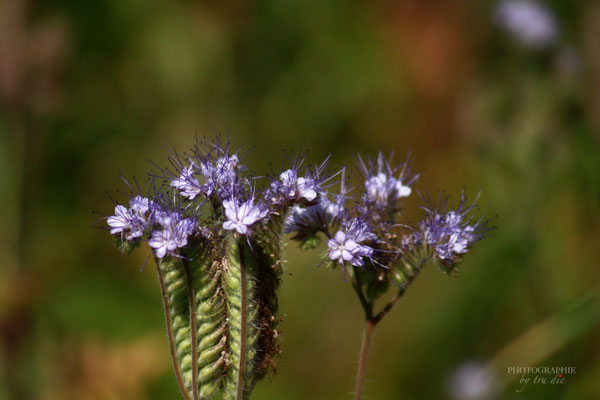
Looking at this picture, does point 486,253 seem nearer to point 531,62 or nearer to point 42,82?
point 531,62

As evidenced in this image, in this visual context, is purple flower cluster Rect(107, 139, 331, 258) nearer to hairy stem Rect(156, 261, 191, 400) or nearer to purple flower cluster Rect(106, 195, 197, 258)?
purple flower cluster Rect(106, 195, 197, 258)

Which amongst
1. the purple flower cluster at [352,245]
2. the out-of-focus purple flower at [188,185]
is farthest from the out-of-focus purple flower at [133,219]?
the purple flower cluster at [352,245]

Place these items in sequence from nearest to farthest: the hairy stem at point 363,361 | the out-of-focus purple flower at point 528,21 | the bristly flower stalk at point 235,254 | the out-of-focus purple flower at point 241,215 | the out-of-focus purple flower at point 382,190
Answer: the out-of-focus purple flower at point 241,215
the bristly flower stalk at point 235,254
the hairy stem at point 363,361
the out-of-focus purple flower at point 382,190
the out-of-focus purple flower at point 528,21

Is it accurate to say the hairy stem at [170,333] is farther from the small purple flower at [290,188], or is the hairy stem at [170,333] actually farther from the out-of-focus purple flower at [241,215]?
the small purple flower at [290,188]

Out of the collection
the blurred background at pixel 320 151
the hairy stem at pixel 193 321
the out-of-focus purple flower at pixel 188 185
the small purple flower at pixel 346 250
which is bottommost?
the hairy stem at pixel 193 321

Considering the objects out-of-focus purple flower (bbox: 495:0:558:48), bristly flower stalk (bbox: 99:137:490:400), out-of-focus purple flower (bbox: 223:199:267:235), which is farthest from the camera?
out-of-focus purple flower (bbox: 495:0:558:48)

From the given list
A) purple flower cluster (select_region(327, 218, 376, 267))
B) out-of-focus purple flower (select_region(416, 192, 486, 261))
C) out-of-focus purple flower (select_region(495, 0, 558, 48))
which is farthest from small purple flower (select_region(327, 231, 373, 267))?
out-of-focus purple flower (select_region(495, 0, 558, 48))

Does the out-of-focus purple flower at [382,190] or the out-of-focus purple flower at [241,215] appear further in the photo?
the out-of-focus purple flower at [382,190]
